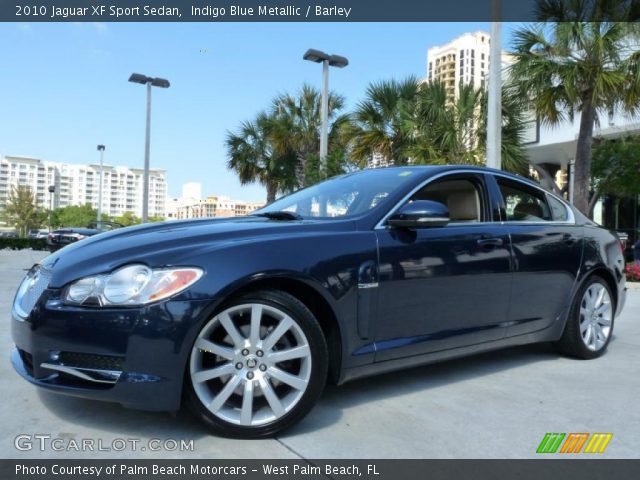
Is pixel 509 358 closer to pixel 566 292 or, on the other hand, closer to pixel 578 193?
pixel 566 292

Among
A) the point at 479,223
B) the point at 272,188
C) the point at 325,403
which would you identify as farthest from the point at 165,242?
the point at 272,188

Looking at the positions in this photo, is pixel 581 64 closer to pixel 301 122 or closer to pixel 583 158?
pixel 583 158

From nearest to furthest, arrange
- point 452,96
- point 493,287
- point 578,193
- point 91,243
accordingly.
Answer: point 91,243 < point 493,287 < point 578,193 < point 452,96

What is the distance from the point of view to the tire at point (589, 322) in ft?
13.8

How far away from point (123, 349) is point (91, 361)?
6.3 inches

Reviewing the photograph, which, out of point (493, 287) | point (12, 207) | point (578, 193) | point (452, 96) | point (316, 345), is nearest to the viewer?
point (316, 345)

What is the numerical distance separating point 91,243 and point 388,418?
1.77 metres

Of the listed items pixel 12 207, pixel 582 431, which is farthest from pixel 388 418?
pixel 12 207

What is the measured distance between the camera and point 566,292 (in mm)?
4078

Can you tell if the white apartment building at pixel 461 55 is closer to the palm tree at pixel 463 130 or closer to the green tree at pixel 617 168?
the green tree at pixel 617 168

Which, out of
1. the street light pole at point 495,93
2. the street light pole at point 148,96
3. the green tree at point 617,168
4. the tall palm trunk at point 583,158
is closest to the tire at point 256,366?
the street light pole at point 495,93

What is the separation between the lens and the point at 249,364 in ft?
8.41
